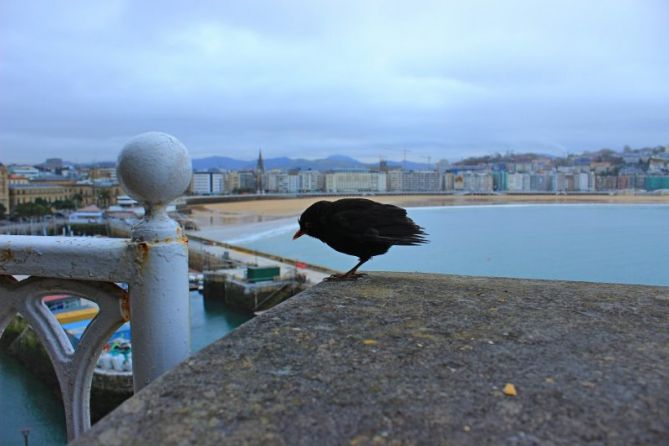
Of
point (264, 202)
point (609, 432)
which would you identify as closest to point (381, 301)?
point (609, 432)

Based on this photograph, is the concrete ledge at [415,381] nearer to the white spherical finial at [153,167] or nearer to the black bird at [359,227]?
the white spherical finial at [153,167]

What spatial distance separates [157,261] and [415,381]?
84 cm

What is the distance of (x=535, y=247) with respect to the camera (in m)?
50.0

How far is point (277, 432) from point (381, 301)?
110 cm

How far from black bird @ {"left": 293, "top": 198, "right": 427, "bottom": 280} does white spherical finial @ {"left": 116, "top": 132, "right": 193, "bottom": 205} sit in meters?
1.16

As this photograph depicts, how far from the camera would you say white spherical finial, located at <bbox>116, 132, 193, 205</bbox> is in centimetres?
167

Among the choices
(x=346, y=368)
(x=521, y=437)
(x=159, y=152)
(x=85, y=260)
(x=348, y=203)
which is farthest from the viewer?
(x=348, y=203)

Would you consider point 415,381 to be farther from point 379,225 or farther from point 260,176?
point 260,176

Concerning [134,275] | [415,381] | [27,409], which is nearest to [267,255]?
[27,409]

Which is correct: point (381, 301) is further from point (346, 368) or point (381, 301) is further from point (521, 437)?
point (521, 437)

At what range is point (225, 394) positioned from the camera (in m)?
1.26

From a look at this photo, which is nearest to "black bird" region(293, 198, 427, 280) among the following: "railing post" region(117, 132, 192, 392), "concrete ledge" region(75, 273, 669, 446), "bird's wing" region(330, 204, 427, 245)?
"bird's wing" region(330, 204, 427, 245)

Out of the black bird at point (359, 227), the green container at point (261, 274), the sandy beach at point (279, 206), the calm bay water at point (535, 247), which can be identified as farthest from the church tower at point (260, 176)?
the black bird at point (359, 227)

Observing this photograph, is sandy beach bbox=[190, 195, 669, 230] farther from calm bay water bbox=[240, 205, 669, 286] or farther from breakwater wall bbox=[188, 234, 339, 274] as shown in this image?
breakwater wall bbox=[188, 234, 339, 274]
